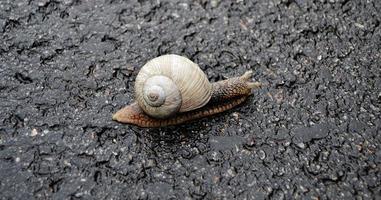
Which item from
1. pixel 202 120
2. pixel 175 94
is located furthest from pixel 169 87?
pixel 202 120

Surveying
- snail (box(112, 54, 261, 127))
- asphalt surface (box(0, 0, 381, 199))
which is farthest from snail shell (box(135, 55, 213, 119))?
asphalt surface (box(0, 0, 381, 199))

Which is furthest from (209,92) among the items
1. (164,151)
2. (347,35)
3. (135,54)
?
(347,35)

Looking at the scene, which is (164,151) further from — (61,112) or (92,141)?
(61,112)

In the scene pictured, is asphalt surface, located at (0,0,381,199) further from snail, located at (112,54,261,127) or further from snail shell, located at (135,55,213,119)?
snail shell, located at (135,55,213,119)

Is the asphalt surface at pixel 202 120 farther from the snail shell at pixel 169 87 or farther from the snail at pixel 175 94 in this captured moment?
the snail shell at pixel 169 87

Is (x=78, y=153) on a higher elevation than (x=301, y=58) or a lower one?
lower

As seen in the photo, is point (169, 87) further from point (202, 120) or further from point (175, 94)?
point (202, 120)
